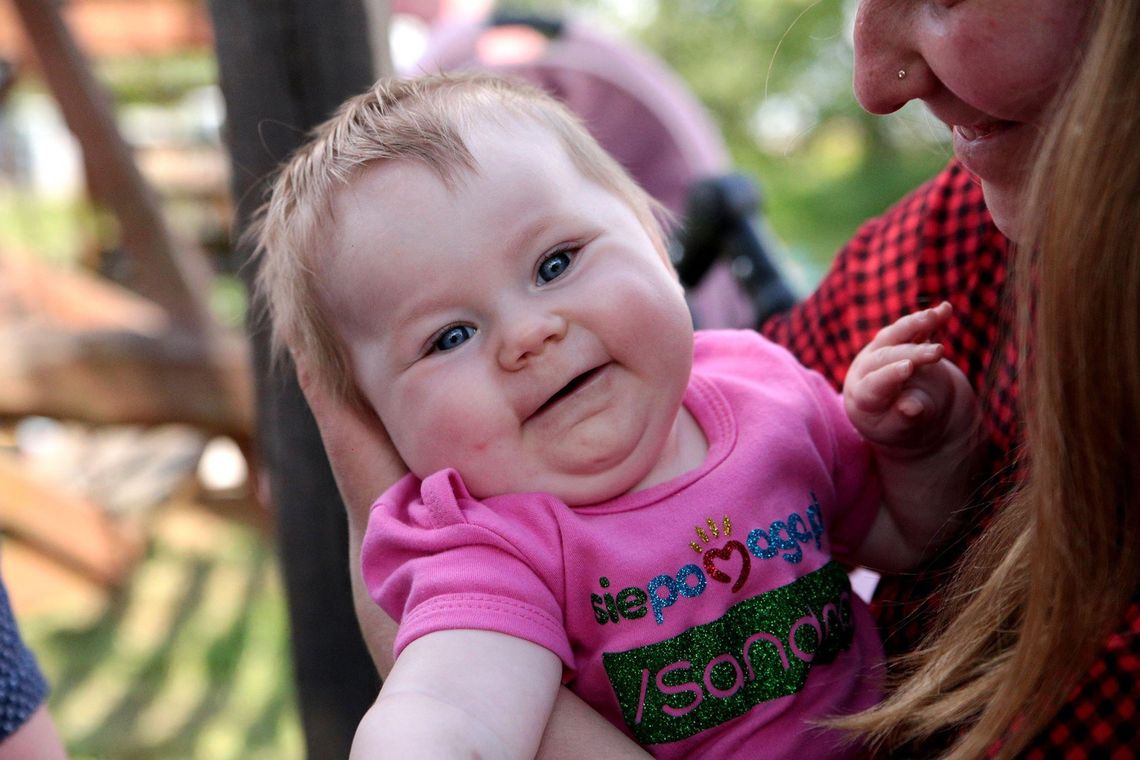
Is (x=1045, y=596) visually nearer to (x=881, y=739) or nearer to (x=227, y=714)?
(x=881, y=739)

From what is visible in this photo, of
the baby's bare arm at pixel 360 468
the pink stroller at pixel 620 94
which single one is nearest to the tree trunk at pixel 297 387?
the baby's bare arm at pixel 360 468

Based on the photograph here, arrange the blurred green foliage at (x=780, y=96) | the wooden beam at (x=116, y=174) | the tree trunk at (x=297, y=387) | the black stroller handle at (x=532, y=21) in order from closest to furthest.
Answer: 1. the tree trunk at (x=297, y=387)
2. the wooden beam at (x=116, y=174)
3. the black stroller handle at (x=532, y=21)
4. the blurred green foliage at (x=780, y=96)

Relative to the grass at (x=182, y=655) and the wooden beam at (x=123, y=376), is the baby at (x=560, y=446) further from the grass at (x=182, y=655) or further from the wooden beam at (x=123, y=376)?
the wooden beam at (x=123, y=376)

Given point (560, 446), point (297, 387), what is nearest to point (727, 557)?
point (560, 446)

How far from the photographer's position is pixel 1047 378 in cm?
78

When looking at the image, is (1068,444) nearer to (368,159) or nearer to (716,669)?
(716,669)

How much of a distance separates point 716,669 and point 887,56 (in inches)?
20.6

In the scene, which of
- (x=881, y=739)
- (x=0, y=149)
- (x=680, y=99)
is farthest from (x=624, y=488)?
(x=0, y=149)

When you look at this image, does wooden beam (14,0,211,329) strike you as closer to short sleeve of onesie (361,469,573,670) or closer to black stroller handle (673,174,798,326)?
black stroller handle (673,174,798,326)

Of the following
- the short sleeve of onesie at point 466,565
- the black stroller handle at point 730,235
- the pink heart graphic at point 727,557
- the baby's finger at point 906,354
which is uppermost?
the baby's finger at point 906,354

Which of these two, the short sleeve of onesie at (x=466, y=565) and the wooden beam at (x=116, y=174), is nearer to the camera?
the short sleeve of onesie at (x=466, y=565)

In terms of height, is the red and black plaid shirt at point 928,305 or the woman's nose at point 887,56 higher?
the woman's nose at point 887,56

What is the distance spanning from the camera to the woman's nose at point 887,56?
0.88m

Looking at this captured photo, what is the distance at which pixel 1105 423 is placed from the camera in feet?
2.51
